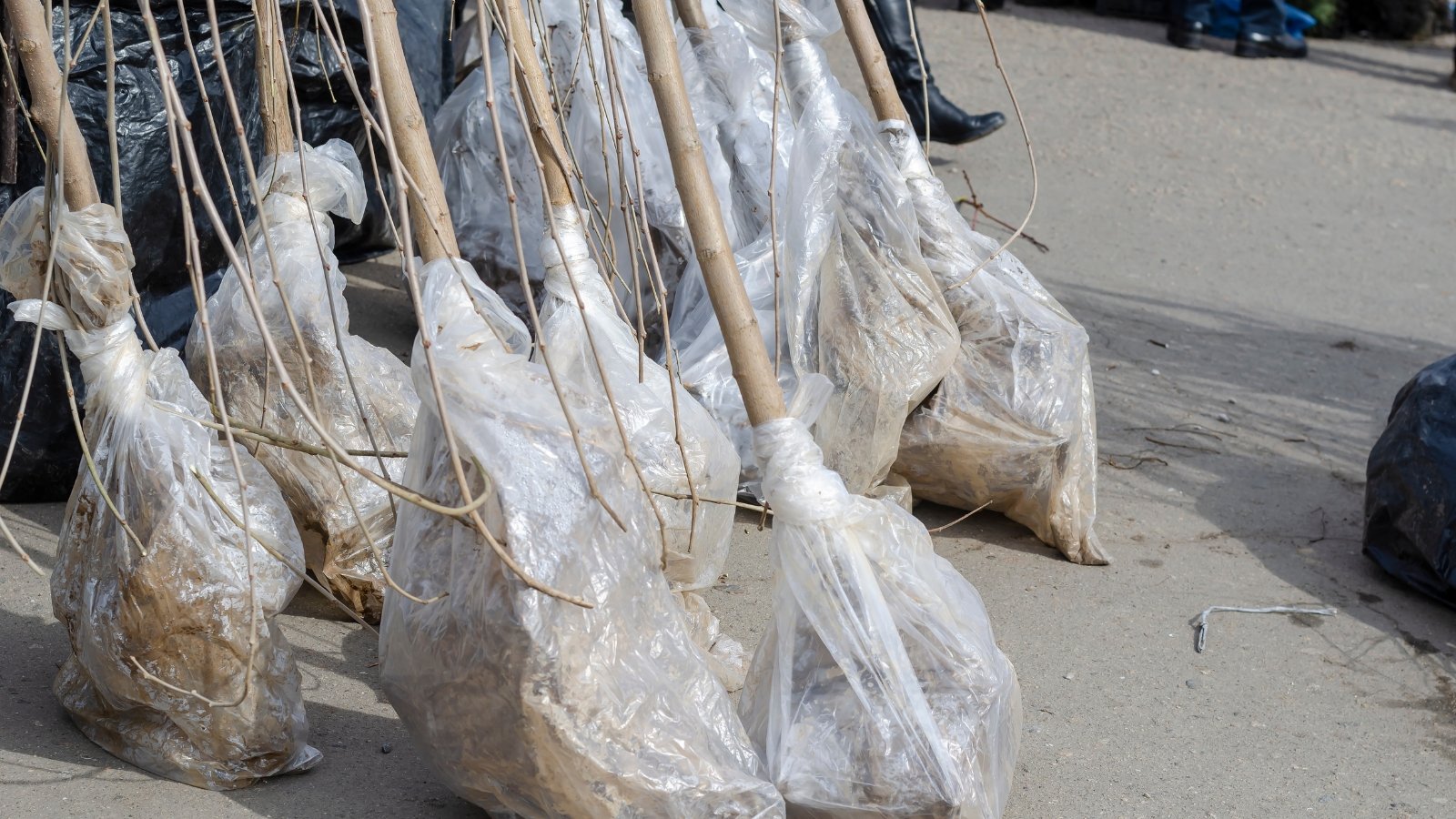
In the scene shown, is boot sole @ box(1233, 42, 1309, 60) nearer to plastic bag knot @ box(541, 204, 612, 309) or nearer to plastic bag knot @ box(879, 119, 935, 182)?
plastic bag knot @ box(879, 119, 935, 182)

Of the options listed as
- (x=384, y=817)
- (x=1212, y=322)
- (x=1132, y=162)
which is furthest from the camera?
(x=1132, y=162)

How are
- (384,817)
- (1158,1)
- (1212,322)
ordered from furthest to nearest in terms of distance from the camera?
(1158,1), (1212,322), (384,817)

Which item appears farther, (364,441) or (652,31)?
(364,441)

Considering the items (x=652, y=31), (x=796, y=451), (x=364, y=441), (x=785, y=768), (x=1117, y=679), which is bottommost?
(x=1117, y=679)

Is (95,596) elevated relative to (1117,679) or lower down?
elevated

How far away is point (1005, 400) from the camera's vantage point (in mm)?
2422

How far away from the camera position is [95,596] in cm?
160

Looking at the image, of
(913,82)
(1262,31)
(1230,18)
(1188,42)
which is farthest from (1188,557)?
(1230,18)

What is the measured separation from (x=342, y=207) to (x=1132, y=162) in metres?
4.02

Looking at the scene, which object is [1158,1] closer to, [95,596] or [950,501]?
[950,501]

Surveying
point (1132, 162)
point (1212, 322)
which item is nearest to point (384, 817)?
point (1212, 322)

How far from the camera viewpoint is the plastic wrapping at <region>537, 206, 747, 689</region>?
182 cm

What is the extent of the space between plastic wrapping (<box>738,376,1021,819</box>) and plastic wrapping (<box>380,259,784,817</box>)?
8 cm

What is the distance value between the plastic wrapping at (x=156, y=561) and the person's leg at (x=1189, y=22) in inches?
273
